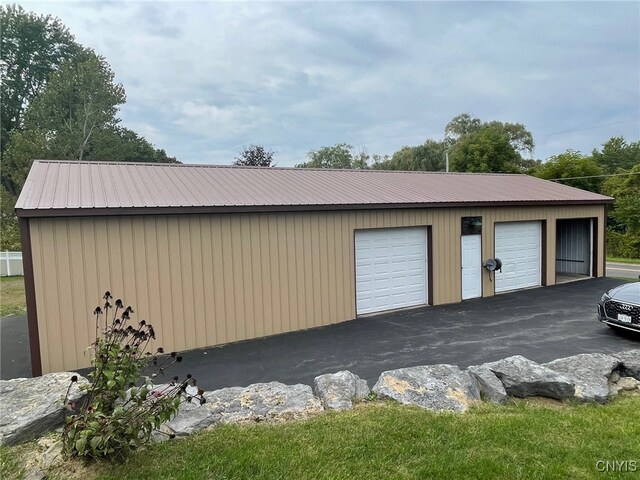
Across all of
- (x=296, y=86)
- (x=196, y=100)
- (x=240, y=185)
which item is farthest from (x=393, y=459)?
(x=196, y=100)

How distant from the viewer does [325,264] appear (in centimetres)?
883

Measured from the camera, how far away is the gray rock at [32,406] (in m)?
3.23

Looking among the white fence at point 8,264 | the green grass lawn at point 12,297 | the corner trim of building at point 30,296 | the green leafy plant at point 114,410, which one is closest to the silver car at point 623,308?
the green leafy plant at point 114,410

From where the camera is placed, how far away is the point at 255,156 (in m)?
27.7

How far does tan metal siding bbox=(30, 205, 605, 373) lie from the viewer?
6.40 meters

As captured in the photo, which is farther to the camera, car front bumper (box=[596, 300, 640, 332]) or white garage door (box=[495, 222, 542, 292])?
white garage door (box=[495, 222, 542, 292])

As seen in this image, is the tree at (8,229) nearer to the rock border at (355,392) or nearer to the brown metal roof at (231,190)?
the brown metal roof at (231,190)

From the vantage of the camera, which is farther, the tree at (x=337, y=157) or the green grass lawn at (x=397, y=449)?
the tree at (x=337, y=157)

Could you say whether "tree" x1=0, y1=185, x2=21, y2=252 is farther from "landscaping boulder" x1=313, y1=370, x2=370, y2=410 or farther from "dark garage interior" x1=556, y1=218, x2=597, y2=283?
"dark garage interior" x1=556, y1=218, x2=597, y2=283

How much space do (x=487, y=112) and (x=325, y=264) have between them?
40.3 meters

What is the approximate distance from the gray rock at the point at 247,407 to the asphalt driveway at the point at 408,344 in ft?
4.74

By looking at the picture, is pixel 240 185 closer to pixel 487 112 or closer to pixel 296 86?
pixel 296 86

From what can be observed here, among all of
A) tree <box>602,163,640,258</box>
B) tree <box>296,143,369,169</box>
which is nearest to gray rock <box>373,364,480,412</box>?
tree <box>602,163,640,258</box>

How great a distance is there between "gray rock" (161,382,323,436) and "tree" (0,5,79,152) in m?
33.9
